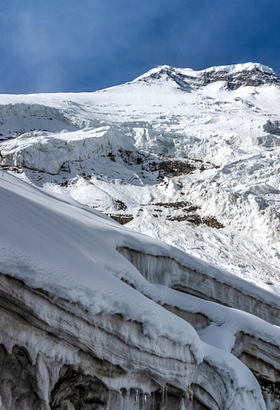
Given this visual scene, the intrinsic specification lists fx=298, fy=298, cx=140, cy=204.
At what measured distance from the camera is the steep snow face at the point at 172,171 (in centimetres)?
1451

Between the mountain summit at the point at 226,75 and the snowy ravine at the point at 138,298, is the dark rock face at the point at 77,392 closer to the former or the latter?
the snowy ravine at the point at 138,298

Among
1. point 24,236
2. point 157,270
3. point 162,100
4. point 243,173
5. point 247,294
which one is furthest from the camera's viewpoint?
point 162,100

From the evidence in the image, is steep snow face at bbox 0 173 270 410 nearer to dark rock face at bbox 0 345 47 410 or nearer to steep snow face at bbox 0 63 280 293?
dark rock face at bbox 0 345 47 410

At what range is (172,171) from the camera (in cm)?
2366

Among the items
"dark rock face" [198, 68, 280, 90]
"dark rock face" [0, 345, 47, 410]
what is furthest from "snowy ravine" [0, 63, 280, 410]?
"dark rock face" [198, 68, 280, 90]

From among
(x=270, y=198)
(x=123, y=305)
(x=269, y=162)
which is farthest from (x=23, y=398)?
(x=269, y=162)

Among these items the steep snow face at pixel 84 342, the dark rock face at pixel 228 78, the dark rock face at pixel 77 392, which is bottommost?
the dark rock face at pixel 77 392

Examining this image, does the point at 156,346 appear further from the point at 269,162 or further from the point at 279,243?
the point at 269,162

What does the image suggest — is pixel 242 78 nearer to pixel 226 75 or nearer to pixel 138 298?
pixel 226 75

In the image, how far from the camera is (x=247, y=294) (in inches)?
286

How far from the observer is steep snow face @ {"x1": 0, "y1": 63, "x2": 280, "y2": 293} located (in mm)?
14508

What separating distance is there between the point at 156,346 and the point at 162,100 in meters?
50.3

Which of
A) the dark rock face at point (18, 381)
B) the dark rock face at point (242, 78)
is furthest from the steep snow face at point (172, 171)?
the dark rock face at point (242, 78)

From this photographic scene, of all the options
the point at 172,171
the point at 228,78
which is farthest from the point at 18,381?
the point at 228,78
